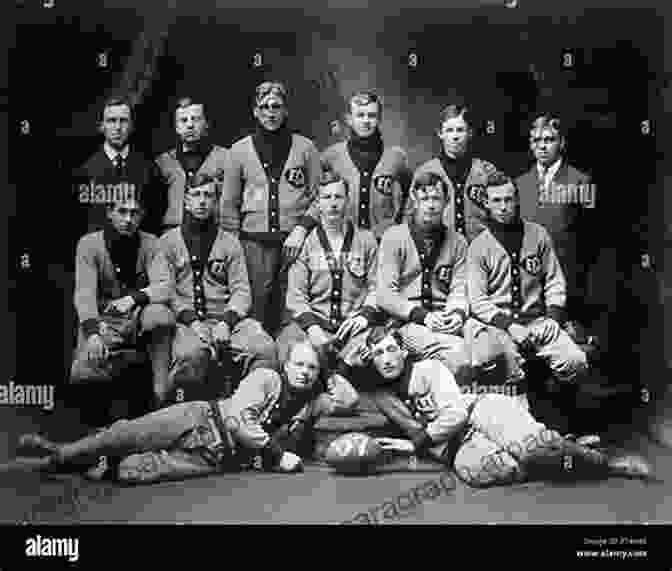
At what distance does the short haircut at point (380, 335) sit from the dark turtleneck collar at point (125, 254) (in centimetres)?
86

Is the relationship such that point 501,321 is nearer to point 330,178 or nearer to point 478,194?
point 478,194

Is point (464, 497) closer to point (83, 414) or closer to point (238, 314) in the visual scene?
point (238, 314)

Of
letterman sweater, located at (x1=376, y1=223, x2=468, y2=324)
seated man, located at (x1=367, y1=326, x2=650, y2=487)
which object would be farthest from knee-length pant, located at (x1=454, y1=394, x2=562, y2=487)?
letterman sweater, located at (x1=376, y1=223, x2=468, y2=324)

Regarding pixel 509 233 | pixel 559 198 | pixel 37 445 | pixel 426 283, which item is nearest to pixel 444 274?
pixel 426 283

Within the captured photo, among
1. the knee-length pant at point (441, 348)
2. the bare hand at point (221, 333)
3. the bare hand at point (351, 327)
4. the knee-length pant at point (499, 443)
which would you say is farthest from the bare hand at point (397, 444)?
the bare hand at point (221, 333)

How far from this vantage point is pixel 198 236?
147 inches

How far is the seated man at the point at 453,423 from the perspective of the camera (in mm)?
3705

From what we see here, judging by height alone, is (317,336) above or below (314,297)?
below

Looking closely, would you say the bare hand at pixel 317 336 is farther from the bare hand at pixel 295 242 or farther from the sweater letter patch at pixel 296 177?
the sweater letter patch at pixel 296 177

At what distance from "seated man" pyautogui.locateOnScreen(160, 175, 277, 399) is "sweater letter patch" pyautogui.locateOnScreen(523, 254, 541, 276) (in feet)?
3.13

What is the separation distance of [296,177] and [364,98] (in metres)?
0.38

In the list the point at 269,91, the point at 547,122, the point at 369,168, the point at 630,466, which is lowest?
the point at 630,466

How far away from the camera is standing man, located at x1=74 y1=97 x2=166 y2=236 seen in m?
3.74
